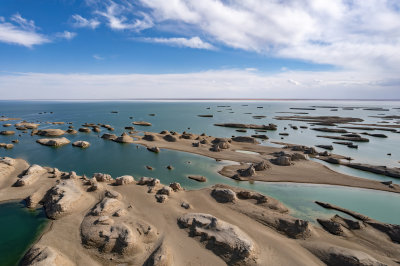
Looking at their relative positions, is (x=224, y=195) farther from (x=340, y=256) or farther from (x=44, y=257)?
(x=44, y=257)

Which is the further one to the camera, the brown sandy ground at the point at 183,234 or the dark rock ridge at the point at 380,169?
the dark rock ridge at the point at 380,169

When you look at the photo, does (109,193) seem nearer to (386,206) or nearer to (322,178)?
(322,178)

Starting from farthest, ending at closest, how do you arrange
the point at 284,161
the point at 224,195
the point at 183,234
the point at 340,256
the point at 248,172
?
the point at 284,161
the point at 248,172
the point at 224,195
the point at 183,234
the point at 340,256

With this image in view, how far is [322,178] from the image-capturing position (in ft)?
136

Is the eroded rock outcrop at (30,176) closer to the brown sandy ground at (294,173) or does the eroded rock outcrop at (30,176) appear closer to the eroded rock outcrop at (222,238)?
the eroded rock outcrop at (222,238)

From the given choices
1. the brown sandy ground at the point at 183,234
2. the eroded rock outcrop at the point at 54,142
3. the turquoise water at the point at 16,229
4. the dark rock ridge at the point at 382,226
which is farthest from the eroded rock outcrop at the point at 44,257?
the eroded rock outcrop at the point at 54,142

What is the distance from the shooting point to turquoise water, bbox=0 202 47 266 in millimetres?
20562

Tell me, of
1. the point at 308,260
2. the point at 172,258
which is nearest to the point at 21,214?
the point at 172,258

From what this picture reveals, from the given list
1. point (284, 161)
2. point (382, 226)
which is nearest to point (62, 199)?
point (382, 226)

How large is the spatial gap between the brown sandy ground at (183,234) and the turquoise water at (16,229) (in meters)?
1.42

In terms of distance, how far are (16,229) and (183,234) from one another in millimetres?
20436

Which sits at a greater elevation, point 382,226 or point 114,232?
point 114,232

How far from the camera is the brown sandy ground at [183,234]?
1931cm

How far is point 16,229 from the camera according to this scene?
79.6 feet
